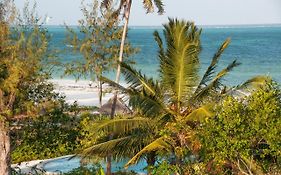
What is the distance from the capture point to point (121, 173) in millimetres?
15211

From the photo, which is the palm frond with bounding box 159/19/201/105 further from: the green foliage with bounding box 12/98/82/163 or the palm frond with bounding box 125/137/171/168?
the green foliage with bounding box 12/98/82/163

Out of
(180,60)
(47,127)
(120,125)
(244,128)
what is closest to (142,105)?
(120,125)

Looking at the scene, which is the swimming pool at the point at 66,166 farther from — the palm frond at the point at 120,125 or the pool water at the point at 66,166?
the palm frond at the point at 120,125

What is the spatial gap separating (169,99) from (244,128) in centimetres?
385

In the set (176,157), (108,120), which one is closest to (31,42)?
(108,120)

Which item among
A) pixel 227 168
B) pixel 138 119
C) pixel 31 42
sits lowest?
Result: pixel 227 168

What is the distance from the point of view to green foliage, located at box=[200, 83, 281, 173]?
9609 mm

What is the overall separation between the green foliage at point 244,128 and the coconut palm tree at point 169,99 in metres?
2.32

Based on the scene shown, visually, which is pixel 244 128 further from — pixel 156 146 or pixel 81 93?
pixel 81 93

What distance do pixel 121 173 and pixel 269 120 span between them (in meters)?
6.62

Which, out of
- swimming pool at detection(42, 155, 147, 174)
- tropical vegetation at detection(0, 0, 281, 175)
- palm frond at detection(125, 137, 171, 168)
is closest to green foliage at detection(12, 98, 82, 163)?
tropical vegetation at detection(0, 0, 281, 175)

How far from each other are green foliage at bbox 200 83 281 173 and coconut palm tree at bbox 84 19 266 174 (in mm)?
2315

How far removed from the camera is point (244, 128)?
9.77 metres

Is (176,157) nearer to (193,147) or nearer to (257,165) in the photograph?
(193,147)
